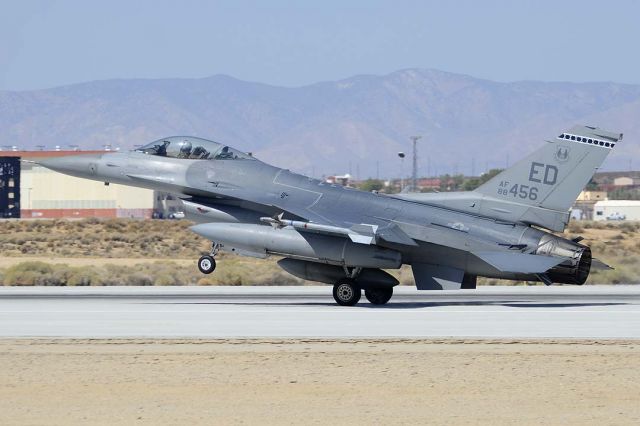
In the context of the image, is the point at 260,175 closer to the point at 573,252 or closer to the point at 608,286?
the point at 573,252

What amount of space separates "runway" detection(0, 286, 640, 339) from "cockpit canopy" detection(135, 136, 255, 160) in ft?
10.9

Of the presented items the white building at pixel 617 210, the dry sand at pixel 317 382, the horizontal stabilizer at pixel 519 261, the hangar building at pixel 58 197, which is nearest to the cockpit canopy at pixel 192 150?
the horizontal stabilizer at pixel 519 261

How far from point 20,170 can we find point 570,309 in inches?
3663

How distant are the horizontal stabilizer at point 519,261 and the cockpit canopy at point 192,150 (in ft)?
19.8

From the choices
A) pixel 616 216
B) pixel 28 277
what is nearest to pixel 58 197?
pixel 616 216

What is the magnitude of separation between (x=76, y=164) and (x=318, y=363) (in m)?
12.2

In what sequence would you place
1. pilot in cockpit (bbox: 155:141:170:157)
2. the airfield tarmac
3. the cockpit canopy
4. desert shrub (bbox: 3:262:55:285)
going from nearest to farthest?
the airfield tarmac
the cockpit canopy
pilot in cockpit (bbox: 155:141:170:157)
desert shrub (bbox: 3:262:55:285)

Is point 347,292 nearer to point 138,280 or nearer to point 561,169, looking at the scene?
point 561,169

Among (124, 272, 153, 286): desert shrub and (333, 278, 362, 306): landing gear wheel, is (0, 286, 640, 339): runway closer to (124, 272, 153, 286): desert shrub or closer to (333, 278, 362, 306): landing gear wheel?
(333, 278, 362, 306): landing gear wheel

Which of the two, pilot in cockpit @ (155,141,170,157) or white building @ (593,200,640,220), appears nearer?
pilot in cockpit @ (155,141,170,157)

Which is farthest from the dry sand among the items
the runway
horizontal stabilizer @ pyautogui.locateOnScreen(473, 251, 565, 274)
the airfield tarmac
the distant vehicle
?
the distant vehicle

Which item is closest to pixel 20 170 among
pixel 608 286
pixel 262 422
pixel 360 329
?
pixel 608 286

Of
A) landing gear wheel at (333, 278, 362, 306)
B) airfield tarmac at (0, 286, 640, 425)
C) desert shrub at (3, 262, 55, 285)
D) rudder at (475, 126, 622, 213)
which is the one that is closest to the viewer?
airfield tarmac at (0, 286, 640, 425)

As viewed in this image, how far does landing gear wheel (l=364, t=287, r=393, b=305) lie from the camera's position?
25.1 m
